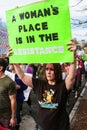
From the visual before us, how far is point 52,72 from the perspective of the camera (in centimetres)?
471

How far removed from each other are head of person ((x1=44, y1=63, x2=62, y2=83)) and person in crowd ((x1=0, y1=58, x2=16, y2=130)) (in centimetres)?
130

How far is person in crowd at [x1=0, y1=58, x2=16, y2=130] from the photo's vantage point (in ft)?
19.5

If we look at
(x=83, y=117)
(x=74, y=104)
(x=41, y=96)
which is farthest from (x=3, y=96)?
(x=74, y=104)

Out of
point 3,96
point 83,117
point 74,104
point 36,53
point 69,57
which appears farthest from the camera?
point 74,104

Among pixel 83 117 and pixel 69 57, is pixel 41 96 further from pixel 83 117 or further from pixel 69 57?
pixel 83 117

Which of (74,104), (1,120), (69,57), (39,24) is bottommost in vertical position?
(74,104)

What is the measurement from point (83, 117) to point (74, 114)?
0.32m

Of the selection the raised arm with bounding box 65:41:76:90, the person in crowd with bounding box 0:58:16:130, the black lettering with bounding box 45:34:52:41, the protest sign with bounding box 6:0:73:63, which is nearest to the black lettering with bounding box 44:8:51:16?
the protest sign with bounding box 6:0:73:63

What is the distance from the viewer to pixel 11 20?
4863 millimetres

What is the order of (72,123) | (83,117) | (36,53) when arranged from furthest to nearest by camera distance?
(83,117)
(72,123)
(36,53)

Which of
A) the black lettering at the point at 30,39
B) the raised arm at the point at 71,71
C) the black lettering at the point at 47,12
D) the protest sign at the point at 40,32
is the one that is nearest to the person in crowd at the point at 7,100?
the protest sign at the point at 40,32

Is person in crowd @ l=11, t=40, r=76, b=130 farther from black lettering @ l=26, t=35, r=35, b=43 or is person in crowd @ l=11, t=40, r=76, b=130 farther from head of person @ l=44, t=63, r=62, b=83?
black lettering @ l=26, t=35, r=35, b=43

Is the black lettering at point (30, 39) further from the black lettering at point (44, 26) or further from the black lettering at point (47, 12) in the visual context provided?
the black lettering at point (47, 12)

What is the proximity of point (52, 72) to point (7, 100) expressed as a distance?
151 centimetres
